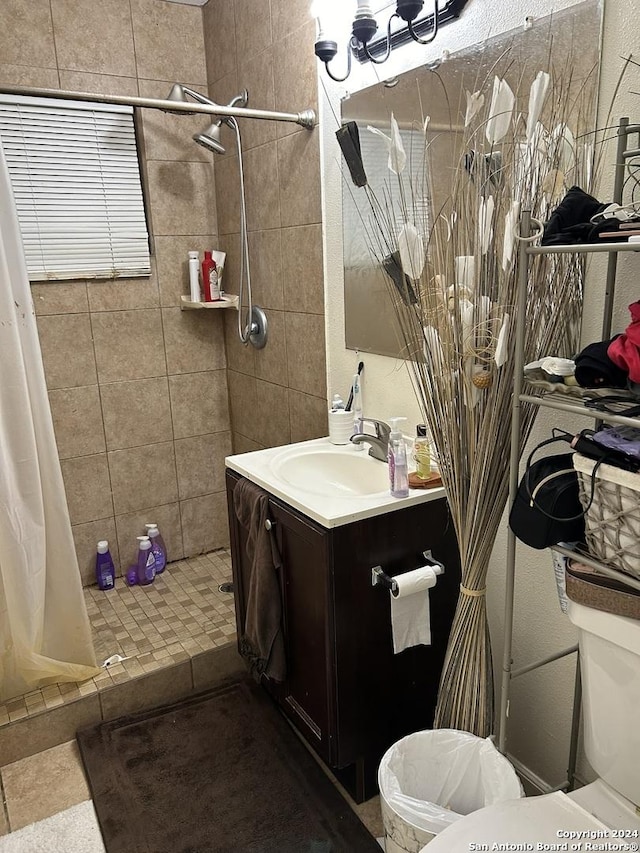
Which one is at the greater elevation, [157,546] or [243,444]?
[243,444]

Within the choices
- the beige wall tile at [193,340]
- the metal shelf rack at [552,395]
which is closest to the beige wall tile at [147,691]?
the metal shelf rack at [552,395]

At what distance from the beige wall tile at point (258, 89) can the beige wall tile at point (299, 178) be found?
4.9 inches

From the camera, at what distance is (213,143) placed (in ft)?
8.25

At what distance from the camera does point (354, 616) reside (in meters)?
1.63

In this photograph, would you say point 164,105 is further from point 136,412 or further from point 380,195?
point 136,412

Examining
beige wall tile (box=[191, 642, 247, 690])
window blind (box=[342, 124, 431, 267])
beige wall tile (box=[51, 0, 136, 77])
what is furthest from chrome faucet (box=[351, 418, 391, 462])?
beige wall tile (box=[51, 0, 136, 77])

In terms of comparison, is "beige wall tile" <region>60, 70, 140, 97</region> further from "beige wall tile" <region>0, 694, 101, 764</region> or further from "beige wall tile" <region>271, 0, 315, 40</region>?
"beige wall tile" <region>0, 694, 101, 764</region>

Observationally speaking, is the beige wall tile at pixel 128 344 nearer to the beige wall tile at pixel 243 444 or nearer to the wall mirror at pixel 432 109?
the beige wall tile at pixel 243 444

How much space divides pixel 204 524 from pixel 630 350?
2.47 m

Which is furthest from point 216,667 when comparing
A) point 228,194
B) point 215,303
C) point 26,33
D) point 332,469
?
point 26,33

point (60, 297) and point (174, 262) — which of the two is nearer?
point (60, 297)

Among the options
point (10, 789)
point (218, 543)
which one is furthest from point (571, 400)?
point (218, 543)

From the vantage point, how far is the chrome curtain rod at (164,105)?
1765 millimetres

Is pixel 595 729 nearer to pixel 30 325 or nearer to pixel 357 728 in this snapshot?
pixel 357 728
